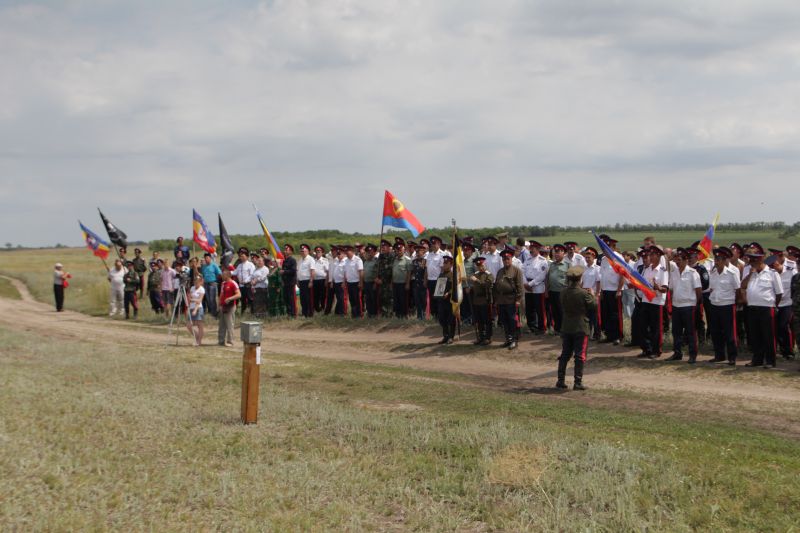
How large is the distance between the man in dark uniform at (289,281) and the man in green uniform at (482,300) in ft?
25.1

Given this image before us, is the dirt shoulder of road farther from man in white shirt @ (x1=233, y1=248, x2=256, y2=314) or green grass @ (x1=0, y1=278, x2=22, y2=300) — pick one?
green grass @ (x1=0, y1=278, x2=22, y2=300)

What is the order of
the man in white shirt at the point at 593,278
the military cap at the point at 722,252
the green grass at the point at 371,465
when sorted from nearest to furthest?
the green grass at the point at 371,465, the military cap at the point at 722,252, the man in white shirt at the point at 593,278

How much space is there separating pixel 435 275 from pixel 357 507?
42.7ft

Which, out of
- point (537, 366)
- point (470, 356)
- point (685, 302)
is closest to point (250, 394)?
point (537, 366)

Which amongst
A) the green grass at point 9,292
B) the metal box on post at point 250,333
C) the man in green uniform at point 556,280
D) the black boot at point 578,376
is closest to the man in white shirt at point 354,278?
the man in green uniform at point 556,280

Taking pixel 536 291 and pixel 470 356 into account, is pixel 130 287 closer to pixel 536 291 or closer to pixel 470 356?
pixel 470 356

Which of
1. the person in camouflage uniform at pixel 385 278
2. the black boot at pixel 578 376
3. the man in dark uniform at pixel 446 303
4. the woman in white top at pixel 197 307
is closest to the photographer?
the black boot at pixel 578 376

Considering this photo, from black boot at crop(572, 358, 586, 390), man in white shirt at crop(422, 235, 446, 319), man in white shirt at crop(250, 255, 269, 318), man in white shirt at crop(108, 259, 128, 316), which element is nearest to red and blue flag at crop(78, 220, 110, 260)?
man in white shirt at crop(108, 259, 128, 316)

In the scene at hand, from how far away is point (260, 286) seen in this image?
24125mm

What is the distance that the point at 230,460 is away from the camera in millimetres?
7914

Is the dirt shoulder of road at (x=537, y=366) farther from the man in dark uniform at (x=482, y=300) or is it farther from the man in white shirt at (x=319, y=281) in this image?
the man in white shirt at (x=319, y=281)

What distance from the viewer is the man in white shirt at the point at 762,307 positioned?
13438 millimetres

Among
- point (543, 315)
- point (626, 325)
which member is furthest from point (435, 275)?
point (626, 325)

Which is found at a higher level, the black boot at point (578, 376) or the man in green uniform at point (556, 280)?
the man in green uniform at point (556, 280)
